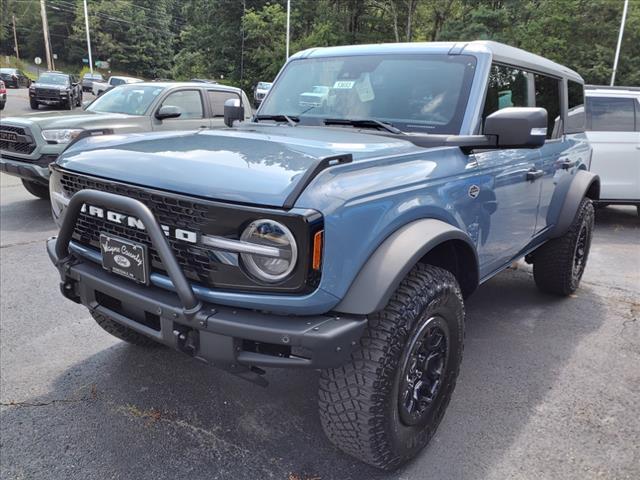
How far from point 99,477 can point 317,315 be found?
125 cm

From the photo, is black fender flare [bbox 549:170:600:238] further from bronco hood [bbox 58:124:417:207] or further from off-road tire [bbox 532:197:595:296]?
bronco hood [bbox 58:124:417:207]

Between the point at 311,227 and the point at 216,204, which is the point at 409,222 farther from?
the point at 216,204

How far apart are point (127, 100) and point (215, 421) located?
21.5 ft

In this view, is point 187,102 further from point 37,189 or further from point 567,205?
point 567,205

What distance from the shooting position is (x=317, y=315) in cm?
197

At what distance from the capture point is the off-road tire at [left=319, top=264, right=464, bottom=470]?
2061 millimetres

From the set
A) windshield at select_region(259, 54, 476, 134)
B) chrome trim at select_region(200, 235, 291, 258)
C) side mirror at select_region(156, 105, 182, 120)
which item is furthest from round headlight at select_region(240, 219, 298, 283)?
A: side mirror at select_region(156, 105, 182, 120)

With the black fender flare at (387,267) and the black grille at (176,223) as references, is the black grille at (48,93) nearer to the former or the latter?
the black grille at (176,223)

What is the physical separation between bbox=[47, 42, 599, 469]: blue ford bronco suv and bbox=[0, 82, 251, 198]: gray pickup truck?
13.5 ft

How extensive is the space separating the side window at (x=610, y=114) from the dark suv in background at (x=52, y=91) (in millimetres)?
23584

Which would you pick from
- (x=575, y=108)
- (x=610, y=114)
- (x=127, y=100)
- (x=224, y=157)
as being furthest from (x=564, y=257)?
(x=127, y=100)

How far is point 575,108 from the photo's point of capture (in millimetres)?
4645

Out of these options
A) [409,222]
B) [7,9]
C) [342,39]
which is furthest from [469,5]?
[7,9]


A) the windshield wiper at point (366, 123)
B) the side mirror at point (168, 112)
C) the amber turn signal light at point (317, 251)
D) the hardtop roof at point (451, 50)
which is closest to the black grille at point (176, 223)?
the amber turn signal light at point (317, 251)
